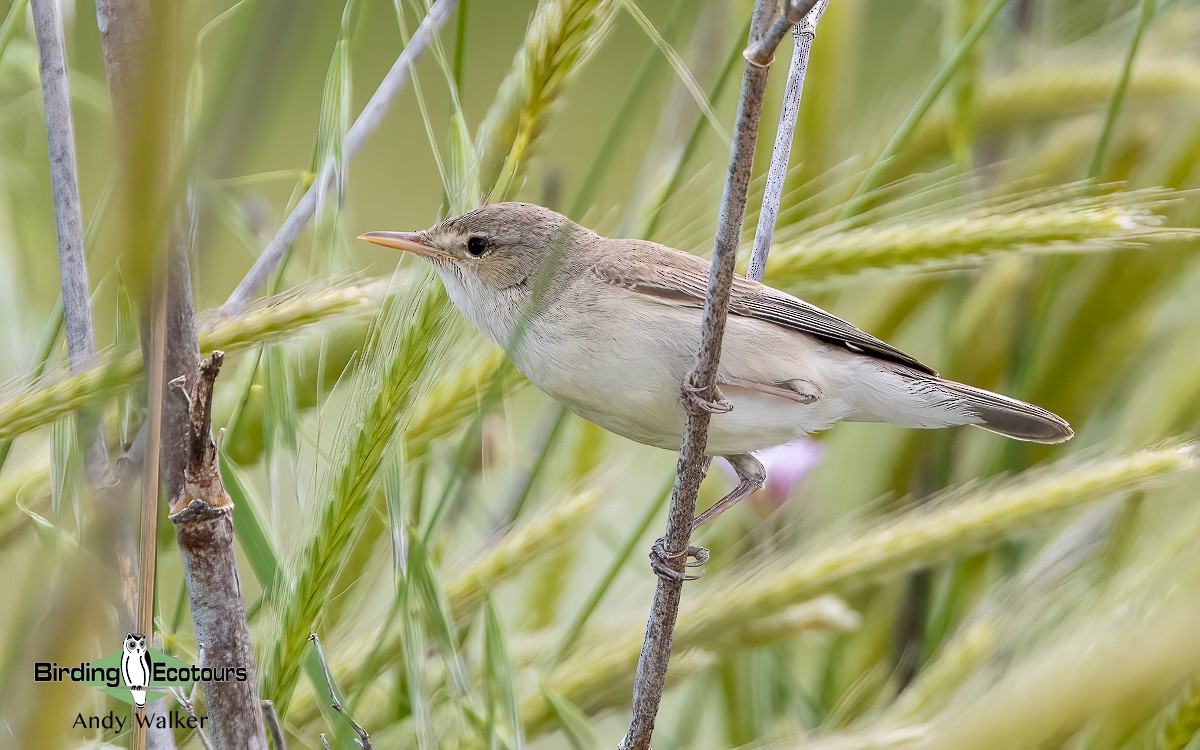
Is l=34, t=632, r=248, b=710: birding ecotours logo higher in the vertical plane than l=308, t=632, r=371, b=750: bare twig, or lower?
higher

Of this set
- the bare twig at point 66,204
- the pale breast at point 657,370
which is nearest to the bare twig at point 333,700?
the bare twig at point 66,204

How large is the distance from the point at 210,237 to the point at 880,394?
46.2 inches

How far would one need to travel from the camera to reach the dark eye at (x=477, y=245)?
5.19ft

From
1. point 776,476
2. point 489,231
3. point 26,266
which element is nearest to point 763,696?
point 776,476

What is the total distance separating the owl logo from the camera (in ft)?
2.51

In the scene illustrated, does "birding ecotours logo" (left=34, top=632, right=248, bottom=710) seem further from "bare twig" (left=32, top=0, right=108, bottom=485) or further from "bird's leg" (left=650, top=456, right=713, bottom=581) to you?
"bird's leg" (left=650, top=456, right=713, bottom=581)

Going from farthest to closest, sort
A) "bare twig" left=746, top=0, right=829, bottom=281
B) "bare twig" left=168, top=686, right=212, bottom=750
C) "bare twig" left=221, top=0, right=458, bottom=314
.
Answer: "bare twig" left=746, top=0, right=829, bottom=281 < "bare twig" left=221, top=0, right=458, bottom=314 < "bare twig" left=168, top=686, right=212, bottom=750

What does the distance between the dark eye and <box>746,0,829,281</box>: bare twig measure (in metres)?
0.45

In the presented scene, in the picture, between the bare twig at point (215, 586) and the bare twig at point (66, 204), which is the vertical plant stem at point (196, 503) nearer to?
the bare twig at point (215, 586)

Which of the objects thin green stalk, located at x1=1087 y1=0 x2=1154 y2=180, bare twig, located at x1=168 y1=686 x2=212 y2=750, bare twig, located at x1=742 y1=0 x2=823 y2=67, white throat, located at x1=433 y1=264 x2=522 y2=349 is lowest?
bare twig, located at x1=168 y1=686 x2=212 y2=750

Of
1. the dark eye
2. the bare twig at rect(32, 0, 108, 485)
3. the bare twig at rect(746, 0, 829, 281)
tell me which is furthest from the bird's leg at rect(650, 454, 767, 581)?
the bare twig at rect(32, 0, 108, 485)

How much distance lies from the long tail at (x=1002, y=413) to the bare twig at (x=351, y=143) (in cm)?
80

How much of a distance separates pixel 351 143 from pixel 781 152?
0.51 meters

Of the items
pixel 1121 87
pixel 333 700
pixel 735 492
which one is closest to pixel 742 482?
pixel 735 492
